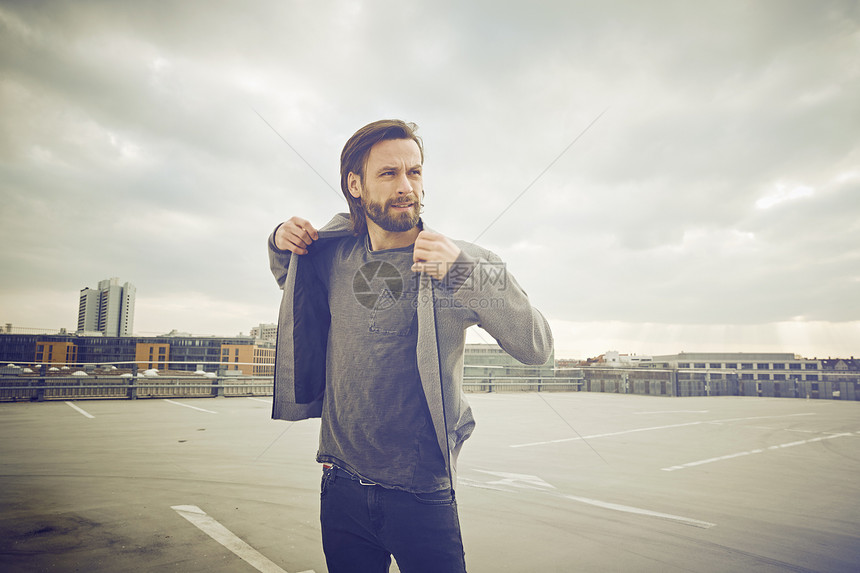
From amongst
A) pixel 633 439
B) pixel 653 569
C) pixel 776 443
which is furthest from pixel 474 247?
pixel 776 443

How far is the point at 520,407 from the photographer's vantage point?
13938 mm

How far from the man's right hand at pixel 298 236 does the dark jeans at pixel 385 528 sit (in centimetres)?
87

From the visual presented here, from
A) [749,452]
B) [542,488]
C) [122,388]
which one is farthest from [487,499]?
[122,388]

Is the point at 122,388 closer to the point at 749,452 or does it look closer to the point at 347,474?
the point at 347,474

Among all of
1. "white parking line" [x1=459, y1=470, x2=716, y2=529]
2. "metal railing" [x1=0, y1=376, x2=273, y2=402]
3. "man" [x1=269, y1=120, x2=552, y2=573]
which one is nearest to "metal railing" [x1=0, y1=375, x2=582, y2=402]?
"metal railing" [x1=0, y1=376, x2=273, y2=402]

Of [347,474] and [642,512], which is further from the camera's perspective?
[642,512]

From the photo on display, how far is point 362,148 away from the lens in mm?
1860

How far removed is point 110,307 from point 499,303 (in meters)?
127

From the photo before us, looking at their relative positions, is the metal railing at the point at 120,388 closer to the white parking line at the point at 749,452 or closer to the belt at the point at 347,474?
the belt at the point at 347,474

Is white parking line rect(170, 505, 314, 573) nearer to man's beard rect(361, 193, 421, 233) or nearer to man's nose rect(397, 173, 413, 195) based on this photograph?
man's beard rect(361, 193, 421, 233)

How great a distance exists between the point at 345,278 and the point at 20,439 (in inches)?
319

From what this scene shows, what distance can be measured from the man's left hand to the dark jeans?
738mm

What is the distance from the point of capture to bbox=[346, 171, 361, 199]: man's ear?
1.93 metres

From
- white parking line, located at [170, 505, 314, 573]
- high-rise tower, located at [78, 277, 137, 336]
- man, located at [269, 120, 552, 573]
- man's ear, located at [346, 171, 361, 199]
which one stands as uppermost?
high-rise tower, located at [78, 277, 137, 336]
